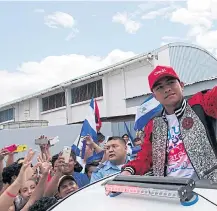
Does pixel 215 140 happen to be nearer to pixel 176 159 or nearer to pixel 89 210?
pixel 176 159

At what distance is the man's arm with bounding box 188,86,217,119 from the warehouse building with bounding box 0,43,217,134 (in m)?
10.2

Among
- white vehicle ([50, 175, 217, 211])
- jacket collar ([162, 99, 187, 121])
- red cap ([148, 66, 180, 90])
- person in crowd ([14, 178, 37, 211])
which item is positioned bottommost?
A: person in crowd ([14, 178, 37, 211])

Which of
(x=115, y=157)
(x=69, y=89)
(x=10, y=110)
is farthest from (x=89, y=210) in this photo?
(x=10, y=110)

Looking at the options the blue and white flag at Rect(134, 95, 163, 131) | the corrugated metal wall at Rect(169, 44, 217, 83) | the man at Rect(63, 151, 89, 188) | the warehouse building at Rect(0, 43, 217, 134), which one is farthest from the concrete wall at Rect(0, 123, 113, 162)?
Answer: the man at Rect(63, 151, 89, 188)

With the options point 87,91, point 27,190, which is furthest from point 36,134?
point 27,190

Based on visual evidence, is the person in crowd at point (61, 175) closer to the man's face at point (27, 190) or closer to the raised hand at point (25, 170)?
the man's face at point (27, 190)

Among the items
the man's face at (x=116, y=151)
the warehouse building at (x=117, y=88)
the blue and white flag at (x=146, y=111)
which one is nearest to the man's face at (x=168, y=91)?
the man's face at (x=116, y=151)

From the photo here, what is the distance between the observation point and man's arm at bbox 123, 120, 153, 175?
2.12 metres

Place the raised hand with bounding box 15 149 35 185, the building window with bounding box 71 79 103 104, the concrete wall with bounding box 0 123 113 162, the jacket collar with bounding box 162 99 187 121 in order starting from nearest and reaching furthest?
the jacket collar with bounding box 162 99 187 121, the raised hand with bounding box 15 149 35 185, the concrete wall with bounding box 0 123 113 162, the building window with bounding box 71 79 103 104

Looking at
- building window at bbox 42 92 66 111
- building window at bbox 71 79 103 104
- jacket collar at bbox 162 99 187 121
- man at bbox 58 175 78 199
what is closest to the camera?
jacket collar at bbox 162 99 187 121

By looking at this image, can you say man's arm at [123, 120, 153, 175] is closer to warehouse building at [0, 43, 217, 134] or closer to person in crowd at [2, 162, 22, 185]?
person in crowd at [2, 162, 22, 185]

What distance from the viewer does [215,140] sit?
6.41 feet

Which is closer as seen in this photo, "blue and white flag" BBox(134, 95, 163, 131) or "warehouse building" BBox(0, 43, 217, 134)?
"blue and white flag" BBox(134, 95, 163, 131)

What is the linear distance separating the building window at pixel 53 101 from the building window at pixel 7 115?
18.7ft
